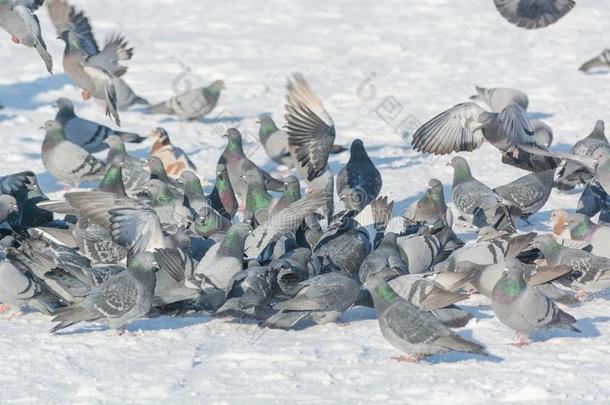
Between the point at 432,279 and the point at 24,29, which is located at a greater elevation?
the point at 24,29

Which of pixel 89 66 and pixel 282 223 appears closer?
pixel 282 223

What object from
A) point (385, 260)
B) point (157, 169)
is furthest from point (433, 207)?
point (157, 169)

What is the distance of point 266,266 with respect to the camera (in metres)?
8.95

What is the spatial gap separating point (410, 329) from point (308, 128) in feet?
13.9

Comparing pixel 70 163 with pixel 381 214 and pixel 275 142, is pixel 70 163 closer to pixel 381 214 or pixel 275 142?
pixel 275 142

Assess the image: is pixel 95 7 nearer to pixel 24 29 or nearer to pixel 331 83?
pixel 331 83

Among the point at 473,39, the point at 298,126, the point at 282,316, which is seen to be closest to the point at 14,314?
the point at 282,316

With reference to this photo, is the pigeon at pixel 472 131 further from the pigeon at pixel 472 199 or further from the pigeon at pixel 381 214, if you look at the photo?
the pigeon at pixel 381 214

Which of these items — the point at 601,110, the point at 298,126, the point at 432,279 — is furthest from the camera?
the point at 601,110

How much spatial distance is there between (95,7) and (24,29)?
10364 millimetres

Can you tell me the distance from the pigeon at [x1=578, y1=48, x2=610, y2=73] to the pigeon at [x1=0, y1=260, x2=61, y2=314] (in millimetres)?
11196

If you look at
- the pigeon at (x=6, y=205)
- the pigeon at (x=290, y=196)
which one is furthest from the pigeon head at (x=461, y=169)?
the pigeon at (x=6, y=205)

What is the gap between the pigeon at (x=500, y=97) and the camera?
15539mm

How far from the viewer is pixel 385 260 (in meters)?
9.22
